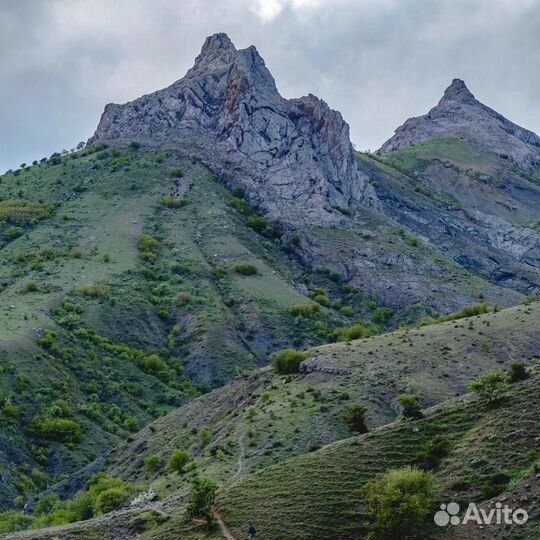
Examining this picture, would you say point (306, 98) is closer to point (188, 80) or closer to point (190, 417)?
point (188, 80)

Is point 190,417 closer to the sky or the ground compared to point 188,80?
closer to the ground

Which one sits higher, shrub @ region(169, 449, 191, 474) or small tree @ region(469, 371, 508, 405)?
shrub @ region(169, 449, 191, 474)

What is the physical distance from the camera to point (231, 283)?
126750 mm

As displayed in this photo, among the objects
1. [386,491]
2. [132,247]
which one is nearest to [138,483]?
[386,491]

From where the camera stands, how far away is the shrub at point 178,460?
6664cm

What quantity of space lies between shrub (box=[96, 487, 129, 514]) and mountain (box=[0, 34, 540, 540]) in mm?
331

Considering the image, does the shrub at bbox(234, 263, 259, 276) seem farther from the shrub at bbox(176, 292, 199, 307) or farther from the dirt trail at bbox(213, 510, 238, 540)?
the dirt trail at bbox(213, 510, 238, 540)

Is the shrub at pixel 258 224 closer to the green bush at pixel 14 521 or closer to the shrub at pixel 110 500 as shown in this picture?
the green bush at pixel 14 521

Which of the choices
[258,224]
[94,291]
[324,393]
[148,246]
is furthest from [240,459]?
[258,224]

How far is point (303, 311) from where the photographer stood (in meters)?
122

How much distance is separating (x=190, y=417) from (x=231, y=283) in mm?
47887

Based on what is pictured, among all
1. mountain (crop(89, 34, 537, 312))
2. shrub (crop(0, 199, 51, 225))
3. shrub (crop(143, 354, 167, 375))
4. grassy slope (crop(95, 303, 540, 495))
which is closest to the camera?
A: grassy slope (crop(95, 303, 540, 495))

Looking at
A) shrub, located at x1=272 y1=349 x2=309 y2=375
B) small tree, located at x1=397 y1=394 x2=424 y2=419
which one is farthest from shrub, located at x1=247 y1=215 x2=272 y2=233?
small tree, located at x1=397 y1=394 x2=424 y2=419

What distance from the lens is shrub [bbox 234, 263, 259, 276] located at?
429ft
